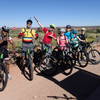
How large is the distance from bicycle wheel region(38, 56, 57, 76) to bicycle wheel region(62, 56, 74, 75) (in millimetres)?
443

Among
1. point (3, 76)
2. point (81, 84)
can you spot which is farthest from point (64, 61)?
point (3, 76)

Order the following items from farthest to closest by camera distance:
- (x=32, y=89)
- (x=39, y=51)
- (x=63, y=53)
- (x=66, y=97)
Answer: (x=39, y=51) < (x=63, y=53) < (x=32, y=89) < (x=66, y=97)

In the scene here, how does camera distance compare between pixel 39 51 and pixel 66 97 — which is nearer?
pixel 66 97

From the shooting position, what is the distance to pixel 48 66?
740 centimetres

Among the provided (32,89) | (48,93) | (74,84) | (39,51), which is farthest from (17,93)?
(39,51)

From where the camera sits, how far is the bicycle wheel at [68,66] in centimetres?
729

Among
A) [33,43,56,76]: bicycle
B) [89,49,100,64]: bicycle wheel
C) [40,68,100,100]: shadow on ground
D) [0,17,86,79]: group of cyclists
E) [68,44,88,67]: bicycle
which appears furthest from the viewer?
[89,49,100,64]: bicycle wheel

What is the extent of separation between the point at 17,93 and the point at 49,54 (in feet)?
6.93

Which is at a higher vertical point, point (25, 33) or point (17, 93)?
point (25, 33)

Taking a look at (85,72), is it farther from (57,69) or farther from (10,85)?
(10,85)

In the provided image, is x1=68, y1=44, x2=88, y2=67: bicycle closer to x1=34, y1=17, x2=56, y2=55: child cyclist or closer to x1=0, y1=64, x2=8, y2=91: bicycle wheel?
x1=34, y1=17, x2=56, y2=55: child cyclist

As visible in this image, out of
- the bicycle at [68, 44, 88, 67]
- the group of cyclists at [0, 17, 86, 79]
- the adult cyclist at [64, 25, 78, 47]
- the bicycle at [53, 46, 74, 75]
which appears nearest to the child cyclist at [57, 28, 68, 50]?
the group of cyclists at [0, 17, 86, 79]

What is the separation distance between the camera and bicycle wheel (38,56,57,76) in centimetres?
725

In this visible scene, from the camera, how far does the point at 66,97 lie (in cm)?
539
